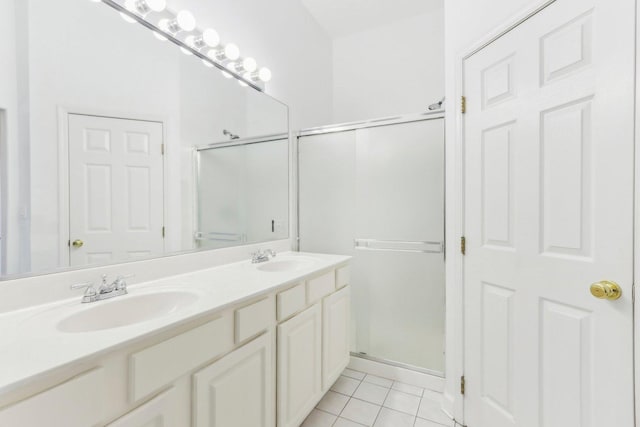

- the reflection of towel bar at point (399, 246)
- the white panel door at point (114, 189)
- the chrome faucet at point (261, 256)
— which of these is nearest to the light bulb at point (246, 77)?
the white panel door at point (114, 189)

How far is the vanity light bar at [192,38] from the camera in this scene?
1.33 m

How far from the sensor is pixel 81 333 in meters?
0.75

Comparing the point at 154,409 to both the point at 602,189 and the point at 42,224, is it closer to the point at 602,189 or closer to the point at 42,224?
the point at 42,224

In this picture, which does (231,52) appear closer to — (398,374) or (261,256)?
(261,256)

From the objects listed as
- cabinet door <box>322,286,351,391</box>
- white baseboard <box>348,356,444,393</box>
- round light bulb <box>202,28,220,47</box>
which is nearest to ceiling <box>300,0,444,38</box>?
round light bulb <box>202,28,220,47</box>

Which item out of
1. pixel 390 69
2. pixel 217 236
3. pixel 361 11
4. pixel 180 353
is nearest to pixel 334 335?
pixel 217 236

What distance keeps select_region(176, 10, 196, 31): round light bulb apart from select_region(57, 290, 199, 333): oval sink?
1290mm

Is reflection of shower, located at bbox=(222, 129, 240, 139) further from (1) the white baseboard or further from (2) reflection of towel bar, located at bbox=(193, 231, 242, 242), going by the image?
(1) the white baseboard

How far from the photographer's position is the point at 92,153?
119cm

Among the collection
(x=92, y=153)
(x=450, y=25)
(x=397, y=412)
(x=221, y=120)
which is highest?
(x=450, y=25)

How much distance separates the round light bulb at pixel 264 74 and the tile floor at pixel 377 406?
2.16 metres

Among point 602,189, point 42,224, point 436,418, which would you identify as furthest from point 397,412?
point 42,224

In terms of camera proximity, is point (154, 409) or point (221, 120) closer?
point (154, 409)

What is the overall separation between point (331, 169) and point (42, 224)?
1.68 m
